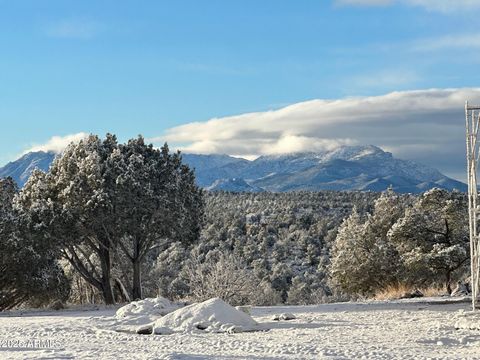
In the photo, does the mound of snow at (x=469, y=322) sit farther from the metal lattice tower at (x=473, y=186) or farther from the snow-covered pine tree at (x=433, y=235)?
the snow-covered pine tree at (x=433, y=235)

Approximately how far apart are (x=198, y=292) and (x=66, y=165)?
967 centimetres

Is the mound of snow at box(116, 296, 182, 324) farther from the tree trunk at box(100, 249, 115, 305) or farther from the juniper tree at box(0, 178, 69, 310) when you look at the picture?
the tree trunk at box(100, 249, 115, 305)

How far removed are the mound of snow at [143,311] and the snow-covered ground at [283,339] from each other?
39 centimetres

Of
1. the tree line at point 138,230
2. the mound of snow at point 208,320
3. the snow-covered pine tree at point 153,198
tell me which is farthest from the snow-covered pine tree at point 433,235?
the mound of snow at point 208,320

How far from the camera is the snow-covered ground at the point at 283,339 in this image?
13047mm

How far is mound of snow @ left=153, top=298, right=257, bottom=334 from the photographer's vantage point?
17.2 meters

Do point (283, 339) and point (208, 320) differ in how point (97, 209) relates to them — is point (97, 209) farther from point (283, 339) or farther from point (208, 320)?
point (283, 339)

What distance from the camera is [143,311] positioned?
2005 centimetres

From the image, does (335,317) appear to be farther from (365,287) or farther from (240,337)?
(365,287)

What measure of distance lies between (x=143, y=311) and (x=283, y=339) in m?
6.24

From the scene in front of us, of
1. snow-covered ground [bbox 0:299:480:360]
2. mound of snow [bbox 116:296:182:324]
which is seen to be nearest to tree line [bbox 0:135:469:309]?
mound of snow [bbox 116:296:182:324]

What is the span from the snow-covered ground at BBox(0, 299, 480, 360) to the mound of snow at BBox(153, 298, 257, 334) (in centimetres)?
42

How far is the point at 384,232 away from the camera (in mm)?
35438

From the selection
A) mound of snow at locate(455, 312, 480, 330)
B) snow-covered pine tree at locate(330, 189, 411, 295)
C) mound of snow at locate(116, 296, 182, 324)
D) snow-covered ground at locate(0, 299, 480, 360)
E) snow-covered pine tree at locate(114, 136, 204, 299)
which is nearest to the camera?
snow-covered ground at locate(0, 299, 480, 360)
